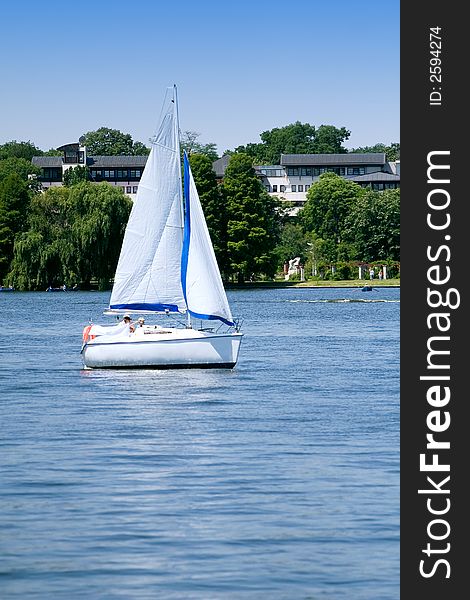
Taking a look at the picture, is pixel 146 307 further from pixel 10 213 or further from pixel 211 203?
pixel 211 203

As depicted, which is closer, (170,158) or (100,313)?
→ (170,158)

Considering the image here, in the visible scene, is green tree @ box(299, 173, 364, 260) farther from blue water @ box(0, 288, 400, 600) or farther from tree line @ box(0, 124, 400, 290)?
blue water @ box(0, 288, 400, 600)

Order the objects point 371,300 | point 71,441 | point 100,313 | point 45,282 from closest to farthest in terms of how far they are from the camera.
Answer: point 71,441, point 100,313, point 371,300, point 45,282

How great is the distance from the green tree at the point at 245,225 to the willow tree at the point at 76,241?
27374mm

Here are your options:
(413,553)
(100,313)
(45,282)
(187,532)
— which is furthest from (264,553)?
(45,282)

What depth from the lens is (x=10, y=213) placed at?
153250mm

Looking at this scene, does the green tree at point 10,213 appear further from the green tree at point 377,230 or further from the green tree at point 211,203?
the green tree at point 377,230

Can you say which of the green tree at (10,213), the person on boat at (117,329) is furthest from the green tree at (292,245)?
the person on boat at (117,329)

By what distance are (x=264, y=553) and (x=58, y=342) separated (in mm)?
46925

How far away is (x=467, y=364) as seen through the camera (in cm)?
2006

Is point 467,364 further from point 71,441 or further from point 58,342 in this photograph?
point 58,342

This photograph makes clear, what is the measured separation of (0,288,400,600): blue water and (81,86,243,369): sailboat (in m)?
0.72

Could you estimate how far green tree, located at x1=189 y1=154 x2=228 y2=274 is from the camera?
15488 centimetres

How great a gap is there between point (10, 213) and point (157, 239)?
106542 millimetres
